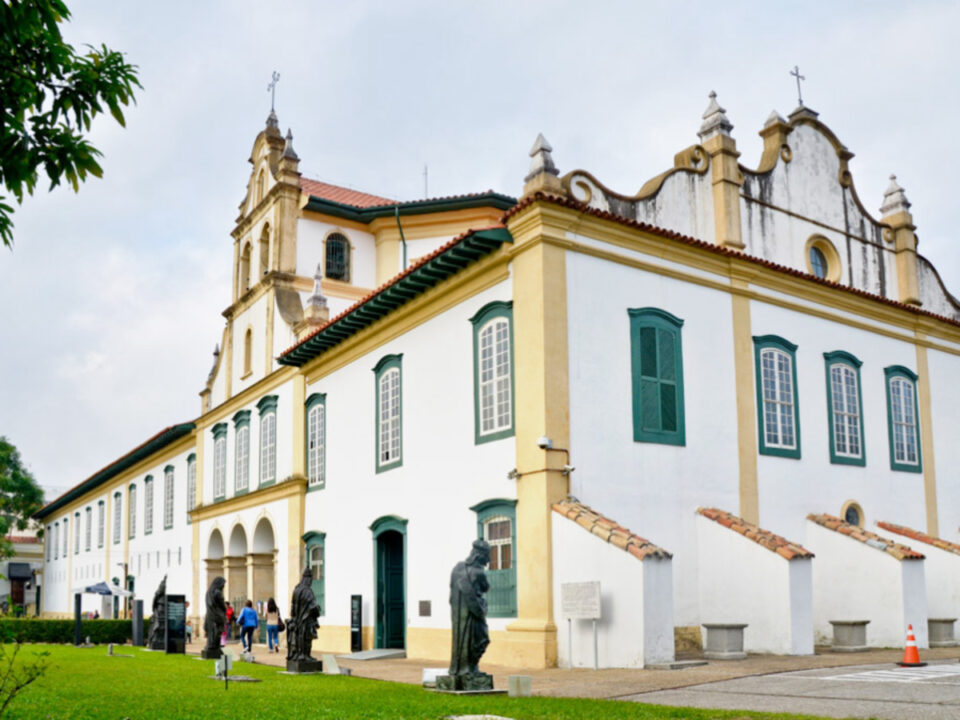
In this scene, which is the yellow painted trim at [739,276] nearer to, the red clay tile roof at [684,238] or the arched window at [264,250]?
the red clay tile roof at [684,238]

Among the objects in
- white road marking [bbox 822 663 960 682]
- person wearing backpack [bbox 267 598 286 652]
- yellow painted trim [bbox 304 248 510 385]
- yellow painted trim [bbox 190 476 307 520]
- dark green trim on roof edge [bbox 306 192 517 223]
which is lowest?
person wearing backpack [bbox 267 598 286 652]

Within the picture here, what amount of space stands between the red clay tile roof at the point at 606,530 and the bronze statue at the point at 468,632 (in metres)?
2.58

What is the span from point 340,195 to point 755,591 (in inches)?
773

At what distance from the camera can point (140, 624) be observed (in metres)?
28.7

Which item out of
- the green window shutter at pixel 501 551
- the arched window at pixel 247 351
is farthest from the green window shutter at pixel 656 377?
the arched window at pixel 247 351

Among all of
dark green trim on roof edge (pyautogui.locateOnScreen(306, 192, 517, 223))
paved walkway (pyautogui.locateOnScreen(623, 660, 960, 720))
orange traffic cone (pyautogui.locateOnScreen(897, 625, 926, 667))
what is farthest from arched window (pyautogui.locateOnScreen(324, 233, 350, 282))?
orange traffic cone (pyautogui.locateOnScreen(897, 625, 926, 667))

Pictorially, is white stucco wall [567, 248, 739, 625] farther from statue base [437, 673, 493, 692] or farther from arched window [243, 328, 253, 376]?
arched window [243, 328, 253, 376]

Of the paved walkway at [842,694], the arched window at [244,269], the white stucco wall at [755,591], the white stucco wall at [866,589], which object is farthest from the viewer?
the arched window at [244,269]

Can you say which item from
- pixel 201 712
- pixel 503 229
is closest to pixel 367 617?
pixel 503 229

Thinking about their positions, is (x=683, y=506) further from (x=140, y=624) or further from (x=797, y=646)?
(x=140, y=624)

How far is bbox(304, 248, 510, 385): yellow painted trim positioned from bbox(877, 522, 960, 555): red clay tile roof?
9927mm

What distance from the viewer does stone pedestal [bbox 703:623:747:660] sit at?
49.9 feet

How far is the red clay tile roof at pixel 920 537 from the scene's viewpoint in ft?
63.6

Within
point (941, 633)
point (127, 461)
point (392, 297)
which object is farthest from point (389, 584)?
point (127, 461)
